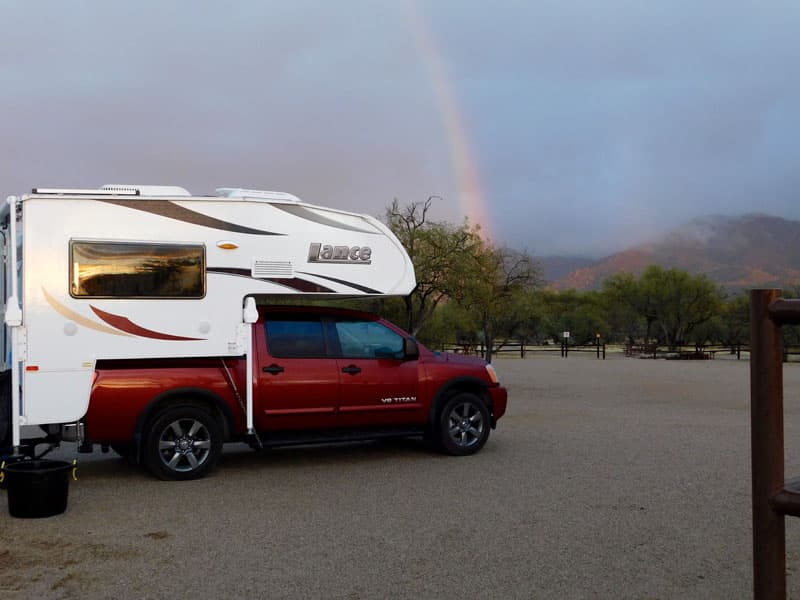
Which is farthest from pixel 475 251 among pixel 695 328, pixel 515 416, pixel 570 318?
pixel 570 318

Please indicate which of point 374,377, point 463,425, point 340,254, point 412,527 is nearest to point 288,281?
point 340,254

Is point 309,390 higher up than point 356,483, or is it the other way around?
point 309,390

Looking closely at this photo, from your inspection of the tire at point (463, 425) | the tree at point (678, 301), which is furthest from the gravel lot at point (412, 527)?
the tree at point (678, 301)

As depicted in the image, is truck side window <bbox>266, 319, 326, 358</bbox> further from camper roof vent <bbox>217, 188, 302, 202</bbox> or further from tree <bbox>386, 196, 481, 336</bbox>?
tree <bbox>386, 196, 481, 336</bbox>

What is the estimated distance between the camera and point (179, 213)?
8.75 metres

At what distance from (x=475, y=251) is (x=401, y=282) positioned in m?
10.9

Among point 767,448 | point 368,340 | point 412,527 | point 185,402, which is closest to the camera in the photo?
point 767,448

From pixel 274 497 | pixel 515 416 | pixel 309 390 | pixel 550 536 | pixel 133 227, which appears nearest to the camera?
pixel 550 536

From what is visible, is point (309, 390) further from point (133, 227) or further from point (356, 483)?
point (133, 227)

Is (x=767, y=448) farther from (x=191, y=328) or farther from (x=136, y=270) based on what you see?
(x=136, y=270)

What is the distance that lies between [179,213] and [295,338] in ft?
6.25

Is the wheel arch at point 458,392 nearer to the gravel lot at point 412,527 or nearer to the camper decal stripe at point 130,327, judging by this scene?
the gravel lot at point 412,527

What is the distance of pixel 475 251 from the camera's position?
67.4 ft

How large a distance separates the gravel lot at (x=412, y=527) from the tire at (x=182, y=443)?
0.19m
